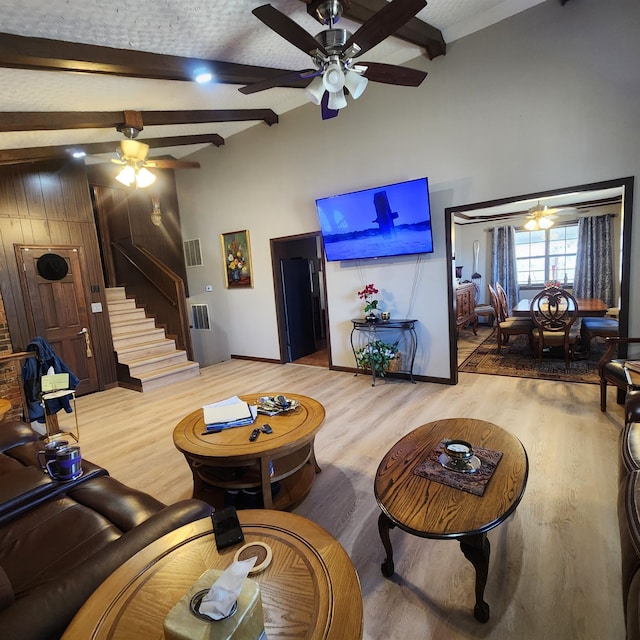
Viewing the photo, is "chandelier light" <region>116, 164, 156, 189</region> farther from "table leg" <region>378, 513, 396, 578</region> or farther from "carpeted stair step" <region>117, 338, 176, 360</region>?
"table leg" <region>378, 513, 396, 578</region>

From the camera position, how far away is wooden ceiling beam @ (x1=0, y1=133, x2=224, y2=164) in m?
3.89

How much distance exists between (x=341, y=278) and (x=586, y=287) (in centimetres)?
567

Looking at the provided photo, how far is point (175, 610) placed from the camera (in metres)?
0.73

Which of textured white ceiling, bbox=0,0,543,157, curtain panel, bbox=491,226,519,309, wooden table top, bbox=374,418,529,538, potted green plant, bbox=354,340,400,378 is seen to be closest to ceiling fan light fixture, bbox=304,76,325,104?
textured white ceiling, bbox=0,0,543,157

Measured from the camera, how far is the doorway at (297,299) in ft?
18.8

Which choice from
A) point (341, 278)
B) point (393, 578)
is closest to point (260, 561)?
point (393, 578)

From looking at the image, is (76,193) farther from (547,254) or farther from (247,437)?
(547,254)

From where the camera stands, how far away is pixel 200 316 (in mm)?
6883

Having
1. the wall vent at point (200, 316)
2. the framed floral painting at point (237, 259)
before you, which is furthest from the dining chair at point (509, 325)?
the wall vent at point (200, 316)

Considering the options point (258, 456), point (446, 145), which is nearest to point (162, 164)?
point (446, 145)

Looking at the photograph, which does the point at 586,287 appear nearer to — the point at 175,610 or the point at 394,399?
the point at 394,399

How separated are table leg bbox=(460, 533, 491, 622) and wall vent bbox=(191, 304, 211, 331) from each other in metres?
6.14

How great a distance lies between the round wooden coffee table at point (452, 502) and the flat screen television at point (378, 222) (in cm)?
280

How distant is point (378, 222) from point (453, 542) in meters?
3.42
